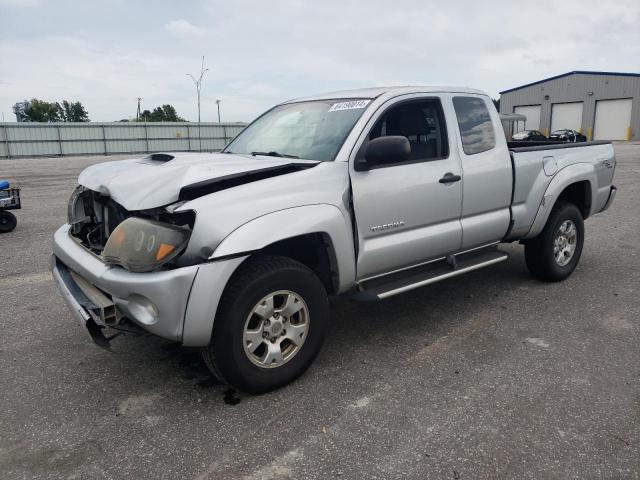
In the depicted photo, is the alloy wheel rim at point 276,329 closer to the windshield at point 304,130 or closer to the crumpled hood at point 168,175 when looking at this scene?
the crumpled hood at point 168,175

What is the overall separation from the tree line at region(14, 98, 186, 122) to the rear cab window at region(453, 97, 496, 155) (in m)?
67.5

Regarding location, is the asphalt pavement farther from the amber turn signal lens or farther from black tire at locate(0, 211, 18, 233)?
black tire at locate(0, 211, 18, 233)

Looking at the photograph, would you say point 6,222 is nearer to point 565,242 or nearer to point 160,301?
point 160,301

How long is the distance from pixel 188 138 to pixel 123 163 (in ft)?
116

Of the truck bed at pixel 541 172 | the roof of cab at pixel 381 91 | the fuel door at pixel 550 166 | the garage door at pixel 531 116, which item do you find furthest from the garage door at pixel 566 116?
the roof of cab at pixel 381 91

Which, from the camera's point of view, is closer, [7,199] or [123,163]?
[123,163]

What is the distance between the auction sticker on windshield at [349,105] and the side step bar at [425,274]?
48.8 inches

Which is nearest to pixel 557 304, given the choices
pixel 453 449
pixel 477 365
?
pixel 477 365

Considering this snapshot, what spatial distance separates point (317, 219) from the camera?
3121mm

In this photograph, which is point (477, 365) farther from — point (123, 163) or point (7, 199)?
point (7, 199)

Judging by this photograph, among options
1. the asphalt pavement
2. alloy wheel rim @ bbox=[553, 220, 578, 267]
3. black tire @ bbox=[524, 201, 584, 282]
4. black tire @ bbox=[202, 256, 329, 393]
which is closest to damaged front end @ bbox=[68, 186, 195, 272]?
black tire @ bbox=[202, 256, 329, 393]

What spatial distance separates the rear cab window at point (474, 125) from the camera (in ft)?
13.8

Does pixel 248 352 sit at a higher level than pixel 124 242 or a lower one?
lower

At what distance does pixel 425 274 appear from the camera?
154 inches
